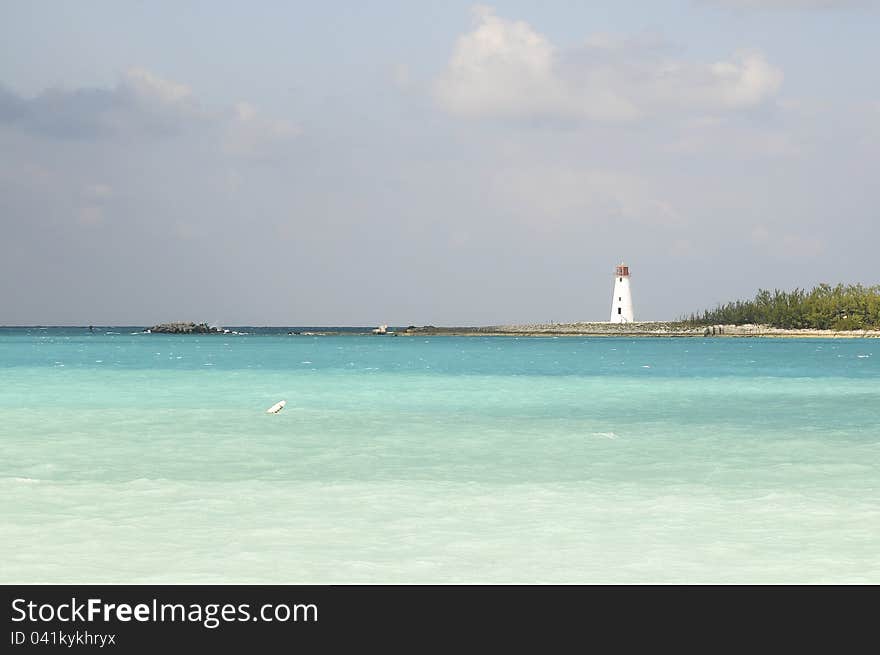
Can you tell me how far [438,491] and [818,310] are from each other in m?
168

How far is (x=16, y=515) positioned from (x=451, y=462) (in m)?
8.87

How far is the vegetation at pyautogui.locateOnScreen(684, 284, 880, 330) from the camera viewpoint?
171m

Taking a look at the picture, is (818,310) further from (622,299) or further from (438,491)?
(438,491)

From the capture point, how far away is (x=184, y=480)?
1878cm

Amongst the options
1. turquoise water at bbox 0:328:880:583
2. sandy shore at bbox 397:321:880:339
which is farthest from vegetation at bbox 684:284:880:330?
turquoise water at bbox 0:328:880:583

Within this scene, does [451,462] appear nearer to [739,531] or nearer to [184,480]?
[184,480]

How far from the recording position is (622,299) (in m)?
168

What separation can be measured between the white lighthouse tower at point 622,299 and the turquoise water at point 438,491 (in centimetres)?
12293

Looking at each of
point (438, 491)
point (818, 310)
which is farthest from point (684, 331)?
point (438, 491)

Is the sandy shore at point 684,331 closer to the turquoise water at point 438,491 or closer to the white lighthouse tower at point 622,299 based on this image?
the white lighthouse tower at point 622,299

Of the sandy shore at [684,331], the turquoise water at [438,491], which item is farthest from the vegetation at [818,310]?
the turquoise water at [438,491]

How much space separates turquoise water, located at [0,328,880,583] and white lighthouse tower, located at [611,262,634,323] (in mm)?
122933

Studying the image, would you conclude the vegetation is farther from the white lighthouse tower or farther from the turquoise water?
the turquoise water
